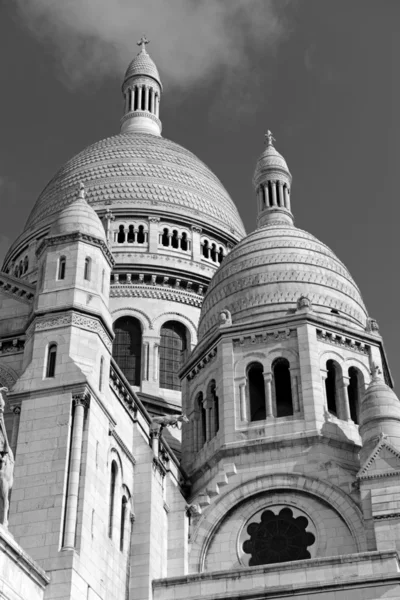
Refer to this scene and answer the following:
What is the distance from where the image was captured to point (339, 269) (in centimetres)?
3903

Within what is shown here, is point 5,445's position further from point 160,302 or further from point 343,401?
point 160,302

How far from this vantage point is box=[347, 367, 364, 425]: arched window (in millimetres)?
34656

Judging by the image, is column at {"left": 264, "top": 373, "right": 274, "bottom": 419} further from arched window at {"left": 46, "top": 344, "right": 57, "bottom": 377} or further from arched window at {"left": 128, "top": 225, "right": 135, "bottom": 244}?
arched window at {"left": 128, "top": 225, "right": 135, "bottom": 244}

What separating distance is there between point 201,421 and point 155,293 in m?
12.7

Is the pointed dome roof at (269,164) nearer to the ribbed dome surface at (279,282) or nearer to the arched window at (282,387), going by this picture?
the ribbed dome surface at (279,282)

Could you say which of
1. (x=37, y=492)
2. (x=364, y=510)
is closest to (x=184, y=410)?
(x=364, y=510)

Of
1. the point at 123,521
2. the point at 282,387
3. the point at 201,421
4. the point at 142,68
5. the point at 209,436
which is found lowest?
the point at 123,521

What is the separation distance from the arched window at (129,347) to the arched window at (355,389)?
481 inches

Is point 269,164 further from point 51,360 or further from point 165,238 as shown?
point 51,360

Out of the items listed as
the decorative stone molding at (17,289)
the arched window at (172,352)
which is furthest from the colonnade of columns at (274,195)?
the decorative stone molding at (17,289)

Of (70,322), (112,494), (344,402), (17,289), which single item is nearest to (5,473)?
(112,494)

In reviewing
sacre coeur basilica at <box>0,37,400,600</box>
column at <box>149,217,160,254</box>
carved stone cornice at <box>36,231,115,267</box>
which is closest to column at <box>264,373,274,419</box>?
sacre coeur basilica at <box>0,37,400,600</box>

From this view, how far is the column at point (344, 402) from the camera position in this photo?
33.5 metres

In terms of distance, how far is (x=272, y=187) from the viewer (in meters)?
45.6
